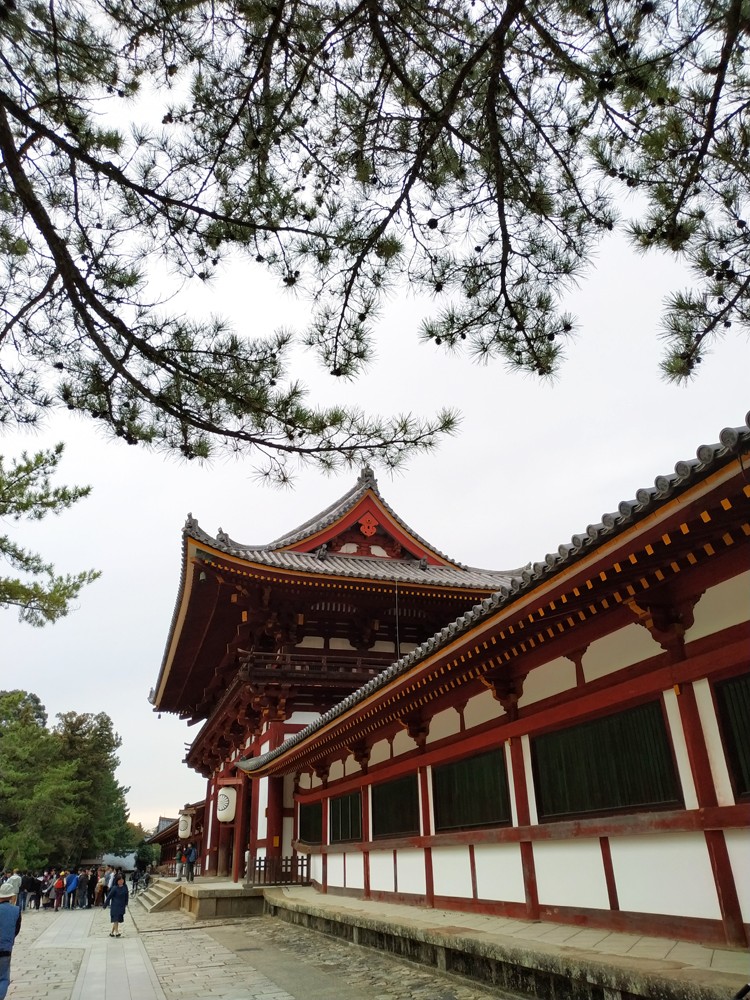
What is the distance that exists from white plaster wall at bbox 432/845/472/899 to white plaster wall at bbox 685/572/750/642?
14.5ft

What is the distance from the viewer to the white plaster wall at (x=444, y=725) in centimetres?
886

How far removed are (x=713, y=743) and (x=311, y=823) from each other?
36.8 feet

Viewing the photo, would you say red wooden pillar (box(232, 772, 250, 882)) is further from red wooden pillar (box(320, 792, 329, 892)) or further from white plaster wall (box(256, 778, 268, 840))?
red wooden pillar (box(320, 792, 329, 892))

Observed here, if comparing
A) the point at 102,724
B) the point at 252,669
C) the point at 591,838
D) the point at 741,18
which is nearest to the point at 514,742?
the point at 591,838

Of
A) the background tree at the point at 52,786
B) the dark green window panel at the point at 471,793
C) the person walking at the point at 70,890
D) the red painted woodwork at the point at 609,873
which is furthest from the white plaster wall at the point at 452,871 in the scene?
the background tree at the point at 52,786

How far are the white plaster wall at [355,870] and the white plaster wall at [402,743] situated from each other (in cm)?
222

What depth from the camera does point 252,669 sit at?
1462 cm

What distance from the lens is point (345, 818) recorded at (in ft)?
40.5

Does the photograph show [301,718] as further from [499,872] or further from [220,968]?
[499,872]

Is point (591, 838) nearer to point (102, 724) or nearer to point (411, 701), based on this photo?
point (411, 701)

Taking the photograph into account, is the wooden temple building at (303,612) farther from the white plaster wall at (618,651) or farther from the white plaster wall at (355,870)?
the white plaster wall at (618,651)

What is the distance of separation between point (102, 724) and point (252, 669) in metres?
41.5

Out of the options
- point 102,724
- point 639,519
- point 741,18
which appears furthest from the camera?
point 102,724

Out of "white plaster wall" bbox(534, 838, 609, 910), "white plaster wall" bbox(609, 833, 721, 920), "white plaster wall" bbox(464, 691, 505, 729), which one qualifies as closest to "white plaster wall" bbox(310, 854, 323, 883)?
"white plaster wall" bbox(464, 691, 505, 729)
